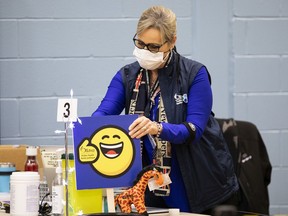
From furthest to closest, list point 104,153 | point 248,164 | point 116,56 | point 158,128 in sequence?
1. point 116,56
2. point 248,164
3. point 158,128
4. point 104,153

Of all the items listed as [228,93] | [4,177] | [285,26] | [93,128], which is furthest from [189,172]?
[285,26]

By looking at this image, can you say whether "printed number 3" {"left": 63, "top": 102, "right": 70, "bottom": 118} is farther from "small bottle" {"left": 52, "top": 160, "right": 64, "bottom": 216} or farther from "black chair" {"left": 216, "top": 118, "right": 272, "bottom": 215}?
"black chair" {"left": 216, "top": 118, "right": 272, "bottom": 215}

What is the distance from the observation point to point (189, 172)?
2.31 m

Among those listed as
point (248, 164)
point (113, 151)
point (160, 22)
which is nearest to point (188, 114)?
point (160, 22)

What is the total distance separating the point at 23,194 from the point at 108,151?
32 cm

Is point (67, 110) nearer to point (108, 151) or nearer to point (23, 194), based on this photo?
point (108, 151)

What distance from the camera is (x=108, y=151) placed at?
1919mm

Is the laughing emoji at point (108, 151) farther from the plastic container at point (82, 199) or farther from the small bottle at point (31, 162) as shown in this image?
the small bottle at point (31, 162)

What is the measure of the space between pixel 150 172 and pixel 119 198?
133mm

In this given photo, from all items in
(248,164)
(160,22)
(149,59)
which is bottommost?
(248,164)

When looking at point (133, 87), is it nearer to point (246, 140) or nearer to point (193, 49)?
point (246, 140)

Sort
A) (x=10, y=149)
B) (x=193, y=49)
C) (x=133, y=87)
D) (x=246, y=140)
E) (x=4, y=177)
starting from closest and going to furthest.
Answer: (x=4, y=177), (x=133, y=87), (x=10, y=149), (x=246, y=140), (x=193, y=49)

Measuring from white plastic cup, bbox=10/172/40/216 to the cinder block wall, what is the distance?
1.35 meters

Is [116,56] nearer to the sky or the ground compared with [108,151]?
nearer to the sky
